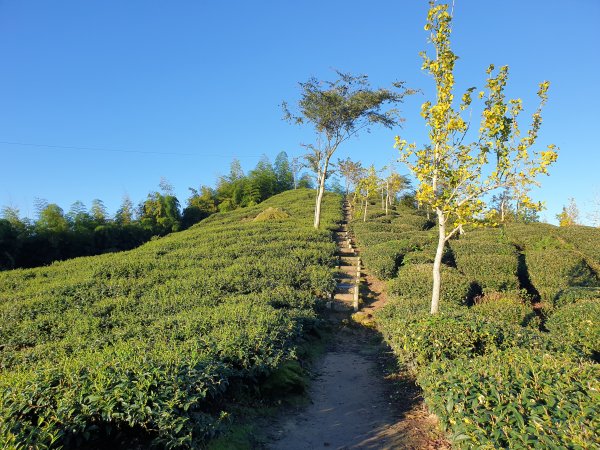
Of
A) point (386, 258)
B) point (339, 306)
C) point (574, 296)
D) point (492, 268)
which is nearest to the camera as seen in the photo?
point (574, 296)

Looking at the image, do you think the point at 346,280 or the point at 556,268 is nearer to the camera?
the point at 556,268

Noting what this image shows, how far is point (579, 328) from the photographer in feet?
23.1

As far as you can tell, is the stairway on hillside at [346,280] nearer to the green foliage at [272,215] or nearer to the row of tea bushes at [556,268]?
the row of tea bushes at [556,268]

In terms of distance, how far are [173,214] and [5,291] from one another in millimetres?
23791

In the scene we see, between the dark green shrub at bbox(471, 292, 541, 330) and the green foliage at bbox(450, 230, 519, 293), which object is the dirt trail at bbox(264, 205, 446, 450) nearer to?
the dark green shrub at bbox(471, 292, 541, 330)

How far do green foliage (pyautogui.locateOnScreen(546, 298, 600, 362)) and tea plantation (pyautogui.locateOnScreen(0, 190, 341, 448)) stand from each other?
481 cm

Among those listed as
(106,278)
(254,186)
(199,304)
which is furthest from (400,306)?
(254,186)

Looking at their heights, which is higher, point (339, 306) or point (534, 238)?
point (534, 238)

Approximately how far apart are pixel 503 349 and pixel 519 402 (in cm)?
251

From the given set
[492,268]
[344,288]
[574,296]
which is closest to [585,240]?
[492,268]

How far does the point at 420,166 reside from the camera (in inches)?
289

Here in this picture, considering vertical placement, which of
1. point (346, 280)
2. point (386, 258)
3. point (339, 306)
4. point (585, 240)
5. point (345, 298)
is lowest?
point (339, 306)

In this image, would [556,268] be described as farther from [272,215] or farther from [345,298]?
[272,215]

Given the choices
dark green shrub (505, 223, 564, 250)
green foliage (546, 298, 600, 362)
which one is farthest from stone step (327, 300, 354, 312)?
dark green shrub (505, 223, 564, 250)
